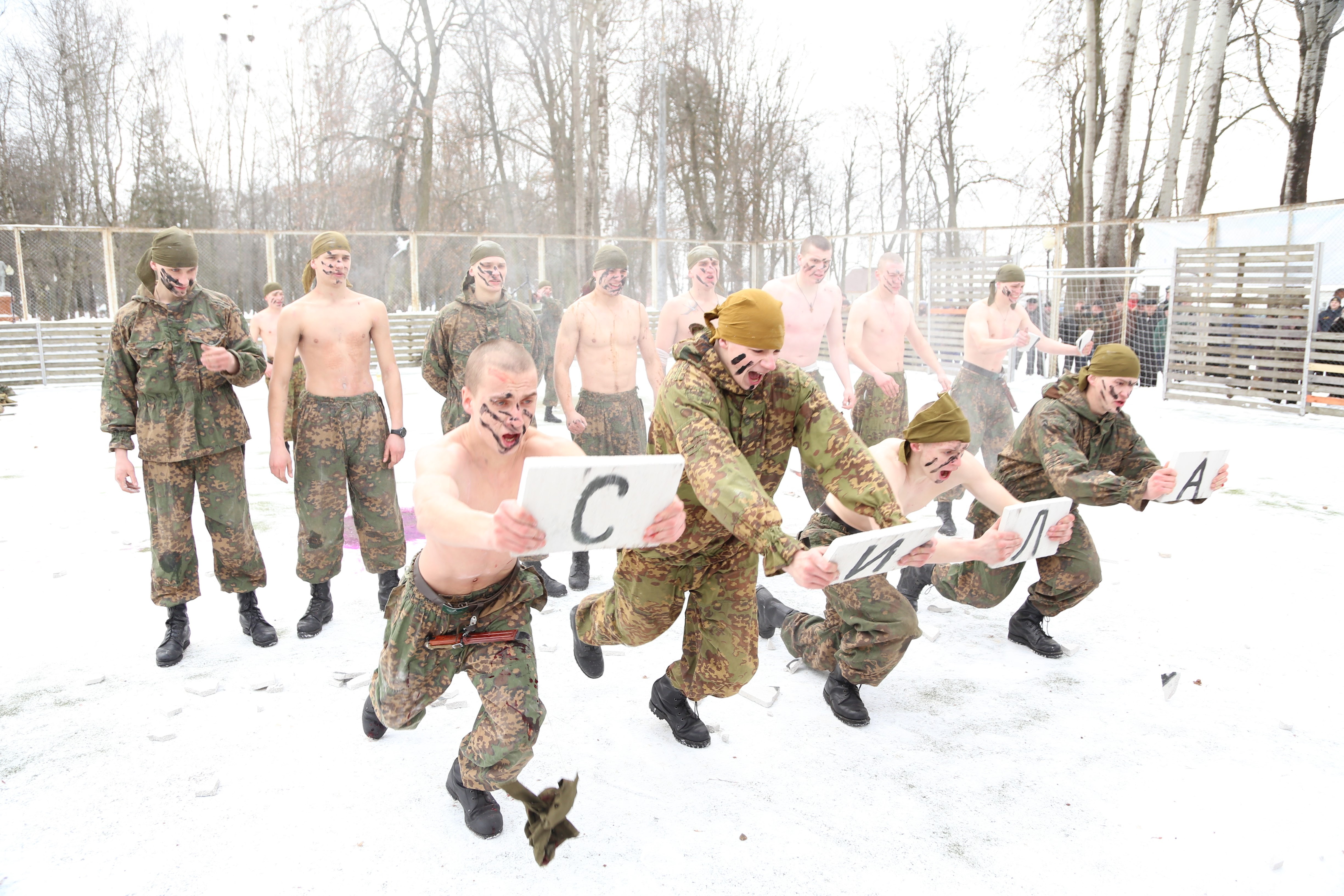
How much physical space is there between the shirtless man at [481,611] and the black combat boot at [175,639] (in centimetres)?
180

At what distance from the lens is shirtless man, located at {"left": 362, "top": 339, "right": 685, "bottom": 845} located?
105 inches

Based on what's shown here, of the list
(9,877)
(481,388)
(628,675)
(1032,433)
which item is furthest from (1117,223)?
(9,877)

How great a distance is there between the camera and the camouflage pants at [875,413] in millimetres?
6387

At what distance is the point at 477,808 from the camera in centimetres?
283

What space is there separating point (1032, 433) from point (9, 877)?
4.36 m

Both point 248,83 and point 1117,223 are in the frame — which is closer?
point 1117,223

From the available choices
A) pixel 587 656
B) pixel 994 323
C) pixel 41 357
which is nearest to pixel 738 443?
pixel 587 656

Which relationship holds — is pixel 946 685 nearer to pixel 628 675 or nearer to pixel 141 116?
pixel 628 675

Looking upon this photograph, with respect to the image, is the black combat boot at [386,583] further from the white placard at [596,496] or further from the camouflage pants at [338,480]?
the white placard at [596,496]

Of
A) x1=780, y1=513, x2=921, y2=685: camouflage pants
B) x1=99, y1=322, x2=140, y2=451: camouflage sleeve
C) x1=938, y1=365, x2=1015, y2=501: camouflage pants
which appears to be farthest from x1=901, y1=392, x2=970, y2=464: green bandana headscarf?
x1=99, y1=322, x2=140, y2=451: camouflage sleeve

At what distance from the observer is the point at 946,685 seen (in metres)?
3.98

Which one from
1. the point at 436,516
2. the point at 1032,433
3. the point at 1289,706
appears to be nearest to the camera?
the point at 436,516

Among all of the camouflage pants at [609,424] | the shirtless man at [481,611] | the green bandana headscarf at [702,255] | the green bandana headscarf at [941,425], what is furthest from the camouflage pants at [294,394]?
the green bandana headscarf at [941,425]

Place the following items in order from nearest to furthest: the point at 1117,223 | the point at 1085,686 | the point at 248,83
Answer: the point at 1085,686
the point at 1117,223
the point at 248,83
